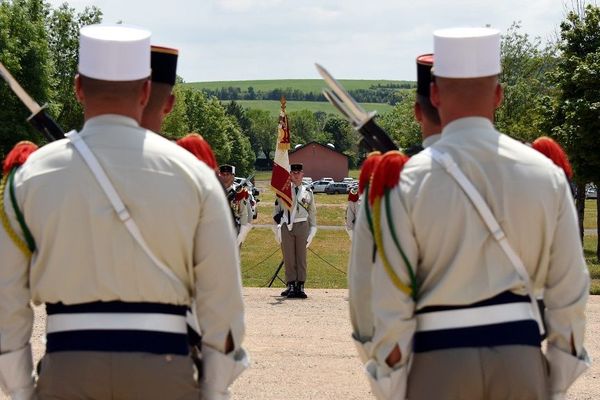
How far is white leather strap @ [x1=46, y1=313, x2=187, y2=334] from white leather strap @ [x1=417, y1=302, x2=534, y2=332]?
35.0 inches

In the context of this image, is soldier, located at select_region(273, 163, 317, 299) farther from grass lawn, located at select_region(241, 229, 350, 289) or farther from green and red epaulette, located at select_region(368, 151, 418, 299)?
green and red epaulette, located at select_region(368, 151, 418, 299)

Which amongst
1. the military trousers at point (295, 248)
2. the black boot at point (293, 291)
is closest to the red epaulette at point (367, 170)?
the black boot at point (293, 291)

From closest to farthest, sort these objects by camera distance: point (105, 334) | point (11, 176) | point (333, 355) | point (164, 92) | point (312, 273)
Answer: point (105, 334) → point (11, 176) → point (164, 92) → point (333, 355) → point (312, 273)

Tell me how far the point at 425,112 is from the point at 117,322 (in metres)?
1.71

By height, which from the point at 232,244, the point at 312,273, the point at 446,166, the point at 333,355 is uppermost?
the point at 446,166

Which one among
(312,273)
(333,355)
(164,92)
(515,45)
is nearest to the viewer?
(164,92)

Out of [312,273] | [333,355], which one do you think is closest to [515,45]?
[312,273]

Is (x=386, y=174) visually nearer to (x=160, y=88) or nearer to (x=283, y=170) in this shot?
(x=160, y=88)

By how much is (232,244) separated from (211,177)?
252mm

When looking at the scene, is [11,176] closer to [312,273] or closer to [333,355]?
[333,355]

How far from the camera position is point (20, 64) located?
1891 inches

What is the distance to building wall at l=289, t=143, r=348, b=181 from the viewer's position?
116625mm

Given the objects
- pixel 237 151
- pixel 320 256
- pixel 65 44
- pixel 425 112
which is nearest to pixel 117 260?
pixel 425 112

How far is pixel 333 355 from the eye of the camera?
33.6ft
